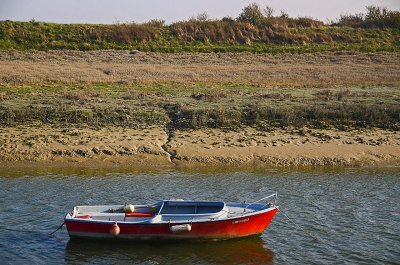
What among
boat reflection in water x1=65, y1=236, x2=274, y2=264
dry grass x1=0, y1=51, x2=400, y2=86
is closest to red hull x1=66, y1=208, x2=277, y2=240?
boat reflection in water x1=65, y1=236, x2=274, y2=264

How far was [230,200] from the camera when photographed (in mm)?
22969

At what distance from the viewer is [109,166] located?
27.9 m

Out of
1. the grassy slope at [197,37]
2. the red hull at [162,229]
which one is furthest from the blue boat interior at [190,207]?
the grassy slope at [197,37]

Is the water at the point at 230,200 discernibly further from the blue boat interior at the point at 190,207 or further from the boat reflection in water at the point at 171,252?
the blue boat interior at the point at 190,207

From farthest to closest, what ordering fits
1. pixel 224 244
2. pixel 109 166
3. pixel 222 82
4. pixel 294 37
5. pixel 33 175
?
pixel 294 37
pixel 222 82
pixel 109 166
pixel 33 175
pixel 224 244

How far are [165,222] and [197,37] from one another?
4173cm

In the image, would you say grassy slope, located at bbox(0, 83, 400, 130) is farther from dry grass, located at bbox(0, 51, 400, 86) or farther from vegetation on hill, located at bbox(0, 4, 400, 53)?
vegetation on hill, located at bbox(0, 4, 400, 53)

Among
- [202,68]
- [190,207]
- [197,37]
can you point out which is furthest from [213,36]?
[190,207]

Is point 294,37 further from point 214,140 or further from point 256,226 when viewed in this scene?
point 256,226

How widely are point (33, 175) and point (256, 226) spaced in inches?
448

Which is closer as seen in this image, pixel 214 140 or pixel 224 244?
pixel 224 244

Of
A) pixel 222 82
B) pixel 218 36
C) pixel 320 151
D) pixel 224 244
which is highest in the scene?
pixel 218 36

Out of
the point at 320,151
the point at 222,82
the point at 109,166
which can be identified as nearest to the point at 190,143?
the point at 109,166

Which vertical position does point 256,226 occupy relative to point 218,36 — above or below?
below
